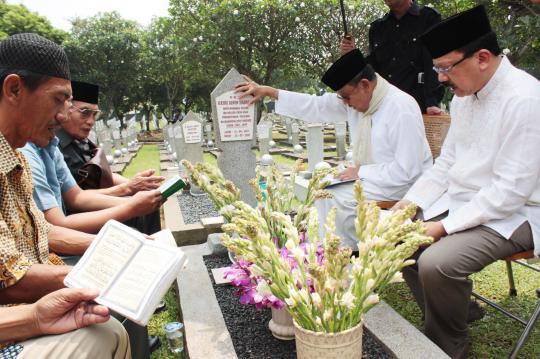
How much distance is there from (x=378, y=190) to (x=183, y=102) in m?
36.6

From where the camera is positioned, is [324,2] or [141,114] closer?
[324,2]

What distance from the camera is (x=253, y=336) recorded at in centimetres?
264

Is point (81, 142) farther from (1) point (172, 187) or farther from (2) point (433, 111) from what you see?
(2) point (433, 111)

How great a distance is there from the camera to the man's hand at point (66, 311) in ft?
4.99

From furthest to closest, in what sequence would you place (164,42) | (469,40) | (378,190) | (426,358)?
(164,42)
(378,190)
(469,40)
(426,358)

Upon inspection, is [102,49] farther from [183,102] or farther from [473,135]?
[473,135]

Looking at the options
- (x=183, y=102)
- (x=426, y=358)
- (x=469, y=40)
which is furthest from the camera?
(x=183, y=102)

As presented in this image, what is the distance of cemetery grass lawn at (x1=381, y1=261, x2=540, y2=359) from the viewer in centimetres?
276

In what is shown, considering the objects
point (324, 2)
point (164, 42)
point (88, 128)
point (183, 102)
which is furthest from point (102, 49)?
point (88, 128)

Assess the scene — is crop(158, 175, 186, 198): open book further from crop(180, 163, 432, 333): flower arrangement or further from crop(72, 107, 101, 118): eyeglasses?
crop(180, 163, 432, 333): flower arrangement

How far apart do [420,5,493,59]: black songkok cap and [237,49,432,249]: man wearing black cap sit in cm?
94

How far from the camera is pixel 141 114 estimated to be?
132ft

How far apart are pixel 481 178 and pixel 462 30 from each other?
84cm

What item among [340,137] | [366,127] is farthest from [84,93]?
[340,137]
